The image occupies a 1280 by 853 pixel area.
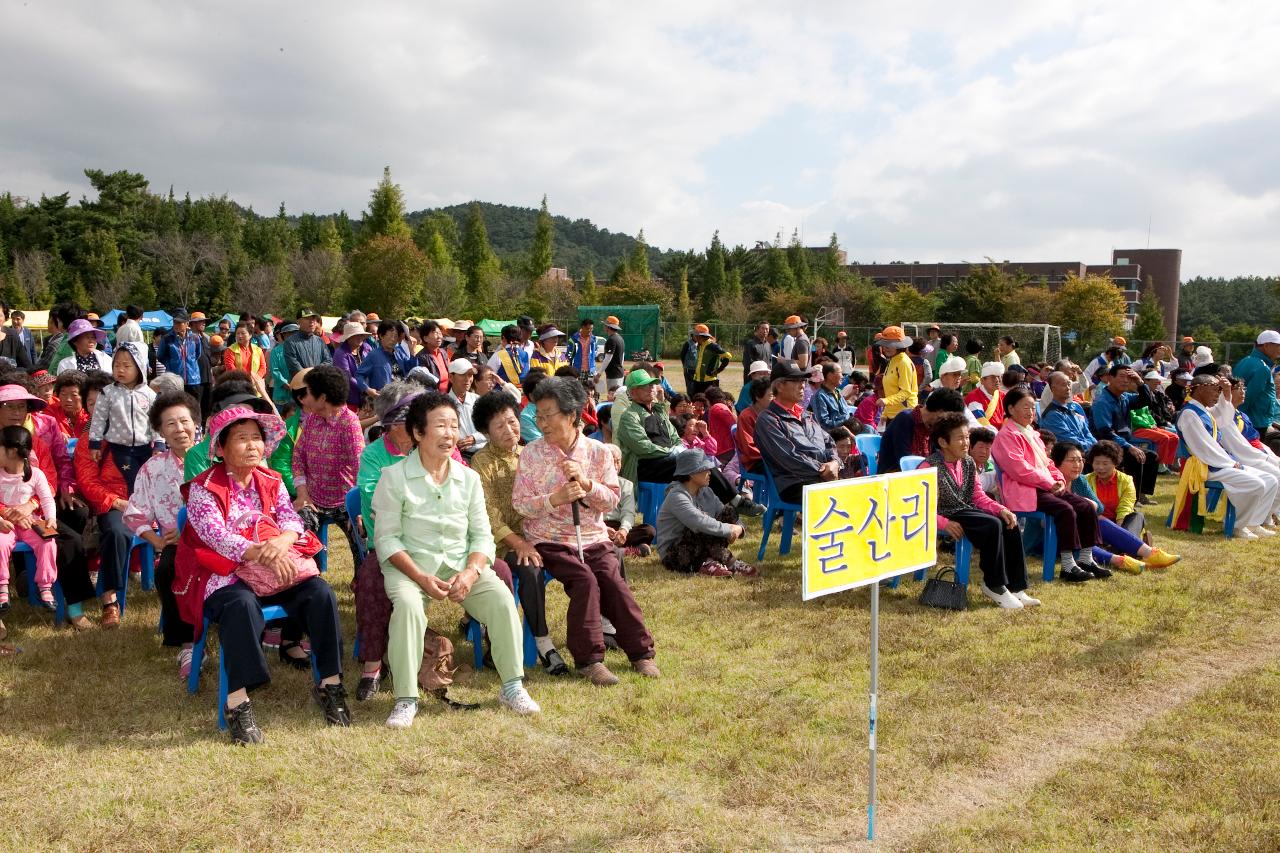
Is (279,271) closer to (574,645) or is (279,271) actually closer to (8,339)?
(8,339)

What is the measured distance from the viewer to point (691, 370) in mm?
12828

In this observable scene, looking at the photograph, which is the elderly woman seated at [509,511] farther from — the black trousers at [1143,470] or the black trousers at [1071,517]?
the black trousers at [1143,470]

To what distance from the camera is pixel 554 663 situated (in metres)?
4.43

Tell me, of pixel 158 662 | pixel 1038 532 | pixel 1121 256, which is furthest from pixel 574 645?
pixel 1121 256

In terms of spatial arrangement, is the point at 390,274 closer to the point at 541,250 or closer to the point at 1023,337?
the point at 541,250

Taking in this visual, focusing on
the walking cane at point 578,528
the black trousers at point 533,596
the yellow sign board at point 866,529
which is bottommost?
the black trousers at point 533,596

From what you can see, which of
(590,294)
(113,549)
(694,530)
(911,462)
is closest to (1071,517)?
(911,462)

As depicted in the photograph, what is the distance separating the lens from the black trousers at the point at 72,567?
486 cm

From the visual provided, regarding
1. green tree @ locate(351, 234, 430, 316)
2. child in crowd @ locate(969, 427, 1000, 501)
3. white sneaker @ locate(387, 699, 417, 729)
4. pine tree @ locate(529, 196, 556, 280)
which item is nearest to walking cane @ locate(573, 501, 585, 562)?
white sneaker @ locate(387, 699, 417, 729)

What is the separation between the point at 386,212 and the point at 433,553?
166ft

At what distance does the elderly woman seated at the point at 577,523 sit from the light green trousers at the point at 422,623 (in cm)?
40

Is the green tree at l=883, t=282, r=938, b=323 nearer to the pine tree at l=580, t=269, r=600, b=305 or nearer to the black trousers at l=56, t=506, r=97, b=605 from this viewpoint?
the pine tree at l=580, t=269, r=600, b=305

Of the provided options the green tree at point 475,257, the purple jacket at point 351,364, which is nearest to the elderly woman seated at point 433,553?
the purple jacket at point 351,364

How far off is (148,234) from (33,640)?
56920 mm
